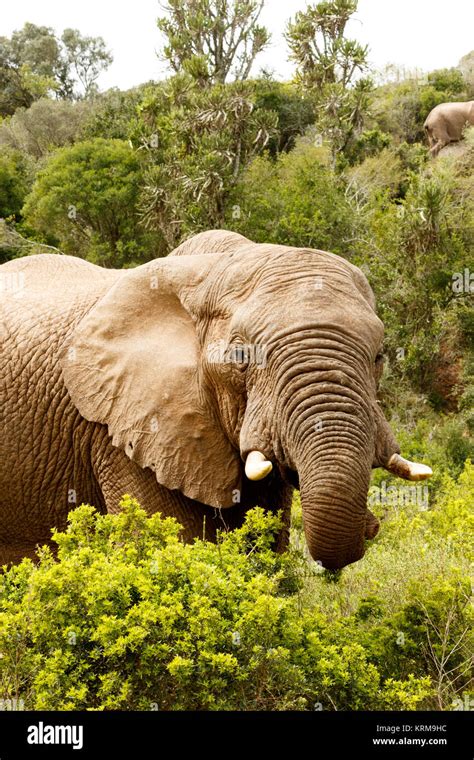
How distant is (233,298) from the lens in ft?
18.4

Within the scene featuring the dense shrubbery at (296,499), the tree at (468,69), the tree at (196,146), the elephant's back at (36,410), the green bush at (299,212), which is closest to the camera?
the dense shrubbery at (296,499)

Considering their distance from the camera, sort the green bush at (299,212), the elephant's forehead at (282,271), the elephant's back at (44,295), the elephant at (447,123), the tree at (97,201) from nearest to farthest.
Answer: the elephant's forehead at (282,271), the elephant's back at (44,295), the green bush at (299,212), the tree at (97,201), the elephant at (447,123)

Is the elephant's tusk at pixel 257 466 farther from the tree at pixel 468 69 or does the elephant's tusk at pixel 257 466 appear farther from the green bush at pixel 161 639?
the tree at pixel 468 69

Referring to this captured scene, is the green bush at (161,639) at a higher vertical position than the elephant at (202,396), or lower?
lower

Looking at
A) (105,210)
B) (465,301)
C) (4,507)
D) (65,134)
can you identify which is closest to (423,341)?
(465,301)

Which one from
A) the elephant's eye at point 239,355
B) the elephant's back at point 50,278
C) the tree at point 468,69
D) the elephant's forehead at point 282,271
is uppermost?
the tree at point 468,69

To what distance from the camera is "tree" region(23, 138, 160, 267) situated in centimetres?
2492

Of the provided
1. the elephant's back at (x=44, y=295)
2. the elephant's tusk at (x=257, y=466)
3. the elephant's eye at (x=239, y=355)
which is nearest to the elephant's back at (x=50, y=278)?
the elephant's back at (x=44, y=295)

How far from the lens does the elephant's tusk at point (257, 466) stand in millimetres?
5043

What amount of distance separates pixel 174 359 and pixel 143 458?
1.95 feet

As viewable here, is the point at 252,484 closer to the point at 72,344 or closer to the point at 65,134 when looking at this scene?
the point at 72,344

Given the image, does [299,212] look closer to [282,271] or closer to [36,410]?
[36,410]

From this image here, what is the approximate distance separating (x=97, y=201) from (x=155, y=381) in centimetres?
1993
